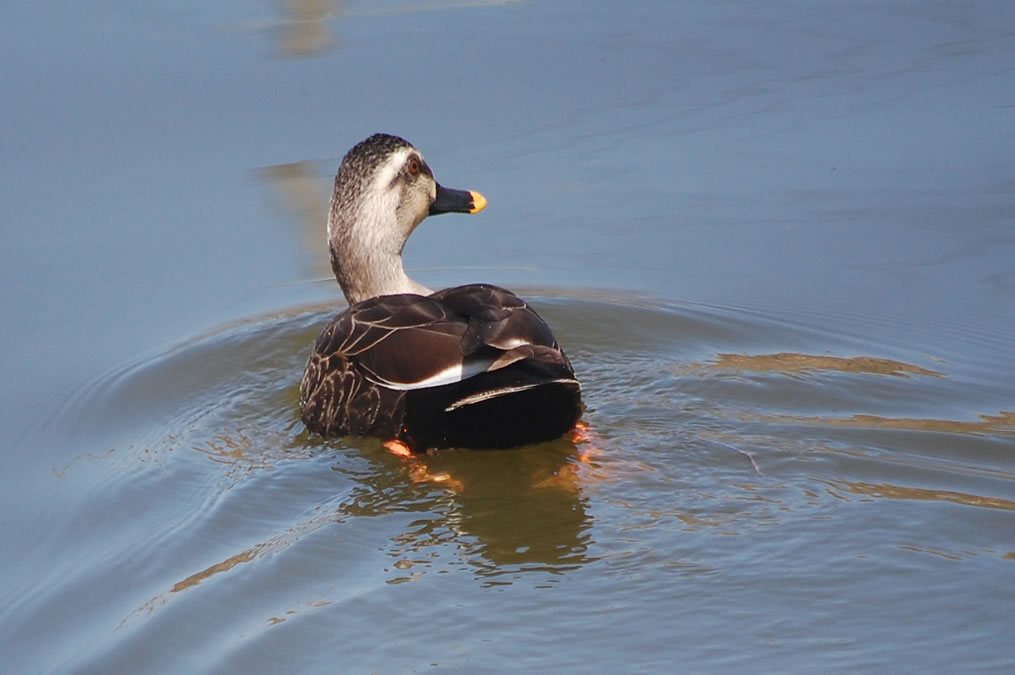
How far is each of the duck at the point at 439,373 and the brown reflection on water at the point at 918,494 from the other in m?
1.26

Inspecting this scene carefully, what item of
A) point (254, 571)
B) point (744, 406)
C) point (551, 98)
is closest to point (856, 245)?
point (744, 406)

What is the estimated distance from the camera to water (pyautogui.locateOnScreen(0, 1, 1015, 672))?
527 centimetres

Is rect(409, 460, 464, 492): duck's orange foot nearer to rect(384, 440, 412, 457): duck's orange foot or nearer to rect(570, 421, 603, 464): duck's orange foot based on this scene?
rect(384, 440, 412, 457): duck's orange foot

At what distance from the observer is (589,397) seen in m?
7.35

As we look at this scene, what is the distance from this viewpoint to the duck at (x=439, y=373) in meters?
6.28

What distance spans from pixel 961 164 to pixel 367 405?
429 cm

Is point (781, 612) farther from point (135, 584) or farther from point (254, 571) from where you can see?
point (135, 584)

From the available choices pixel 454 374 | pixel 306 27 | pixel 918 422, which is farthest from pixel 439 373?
pixel 306 27

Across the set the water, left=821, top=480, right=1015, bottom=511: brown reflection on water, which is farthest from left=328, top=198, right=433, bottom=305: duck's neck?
left=821, top=480, right=1015, bottom=511: brown reflection on water

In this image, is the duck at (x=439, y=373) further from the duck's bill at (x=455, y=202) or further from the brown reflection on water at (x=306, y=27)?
the brown reflection on water at (x=306, y=27)

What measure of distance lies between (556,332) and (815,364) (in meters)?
1.50

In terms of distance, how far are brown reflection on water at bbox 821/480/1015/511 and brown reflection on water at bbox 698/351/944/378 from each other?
4.22 ft

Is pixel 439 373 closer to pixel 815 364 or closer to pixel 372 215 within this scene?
pixel 372 215

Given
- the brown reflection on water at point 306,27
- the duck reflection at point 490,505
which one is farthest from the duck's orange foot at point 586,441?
the brown reflection on water at point 306,27
